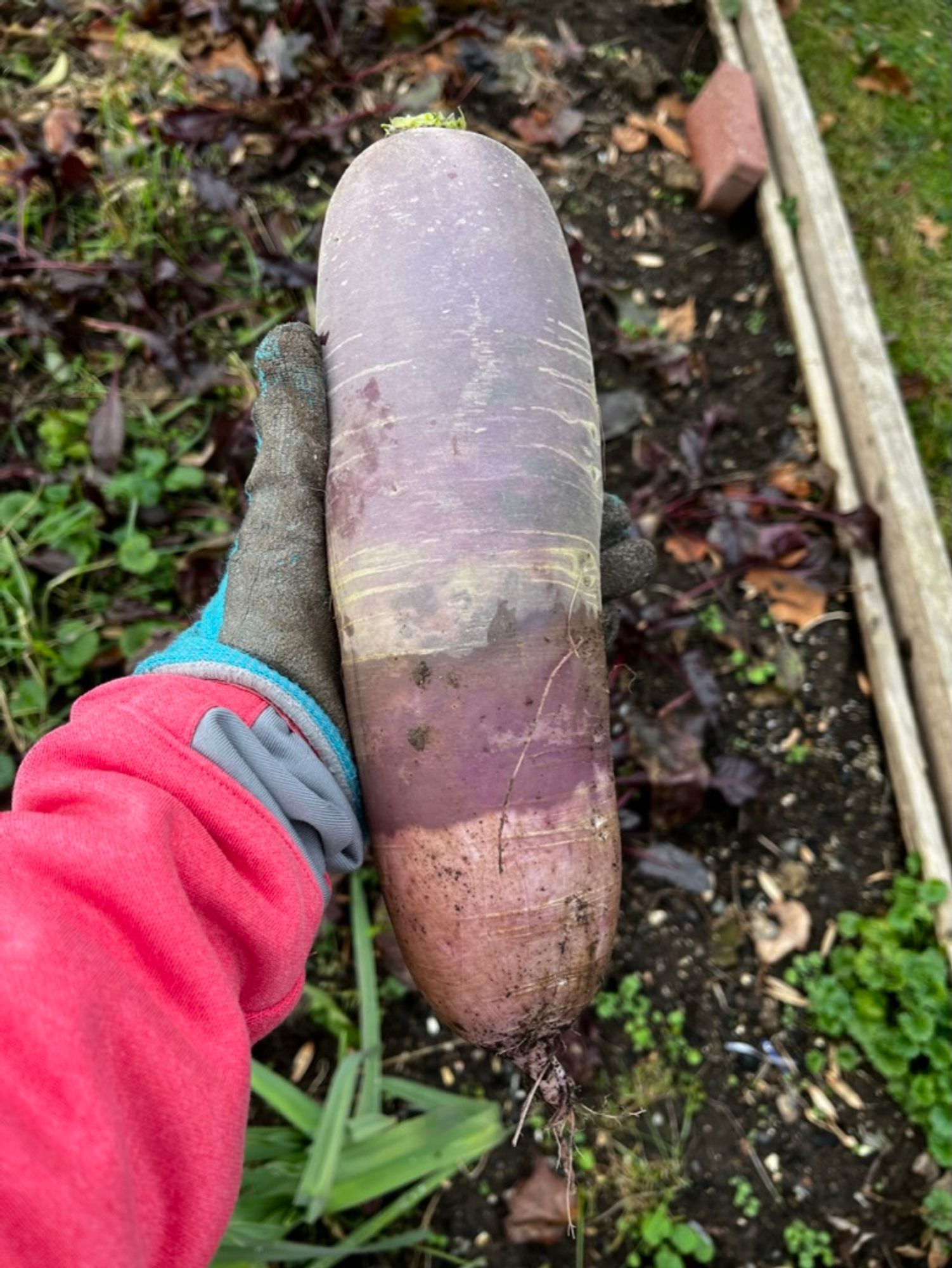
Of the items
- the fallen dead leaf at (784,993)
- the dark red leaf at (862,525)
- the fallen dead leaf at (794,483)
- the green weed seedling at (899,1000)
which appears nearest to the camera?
the green weed seedling at (899,1000)

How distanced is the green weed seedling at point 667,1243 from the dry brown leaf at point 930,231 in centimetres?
310

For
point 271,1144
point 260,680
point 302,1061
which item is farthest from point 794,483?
point 271,1144

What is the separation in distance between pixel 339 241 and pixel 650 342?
1.25 m

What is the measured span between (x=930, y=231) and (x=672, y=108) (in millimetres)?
1006

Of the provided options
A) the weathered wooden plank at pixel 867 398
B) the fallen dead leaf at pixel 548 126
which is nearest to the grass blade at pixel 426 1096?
the weathered wooden plank at pixel 867 398

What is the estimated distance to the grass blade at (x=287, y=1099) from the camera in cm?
180

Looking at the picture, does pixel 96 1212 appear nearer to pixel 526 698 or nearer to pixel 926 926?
pixel 526 698

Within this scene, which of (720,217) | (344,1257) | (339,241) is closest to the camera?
(339,241)

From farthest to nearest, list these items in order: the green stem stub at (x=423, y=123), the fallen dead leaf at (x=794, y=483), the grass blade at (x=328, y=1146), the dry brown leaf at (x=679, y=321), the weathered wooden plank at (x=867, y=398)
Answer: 1. the dry brown leaf at (x=679, y=321)
2. the fallen dead leaf at (x=794, y=483)
3. the weathered wooden plank at (x=867, y=398)
4. the green stem stub at (x=423, y=123)
5. the grass blade at (x=328, y=1146)

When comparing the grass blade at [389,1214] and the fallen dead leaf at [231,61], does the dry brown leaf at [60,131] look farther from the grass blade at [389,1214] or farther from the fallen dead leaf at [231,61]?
the grass blade at [389,1214]

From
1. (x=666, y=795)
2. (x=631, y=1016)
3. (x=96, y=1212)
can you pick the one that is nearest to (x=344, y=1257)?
(x=631, y=1016)

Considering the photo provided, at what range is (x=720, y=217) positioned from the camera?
3.01m

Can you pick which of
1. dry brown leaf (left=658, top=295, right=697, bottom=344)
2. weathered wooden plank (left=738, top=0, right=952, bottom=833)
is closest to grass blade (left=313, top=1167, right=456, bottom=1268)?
weathered wooden plank (left=738, top=0, right=952, bottom=833)

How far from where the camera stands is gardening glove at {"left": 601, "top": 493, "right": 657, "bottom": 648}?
1814mm
